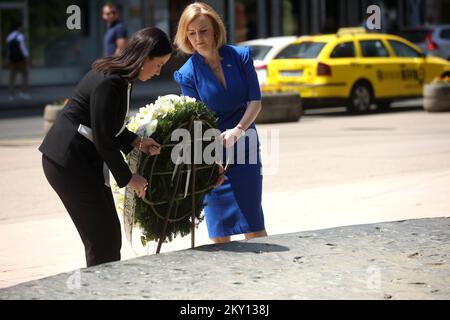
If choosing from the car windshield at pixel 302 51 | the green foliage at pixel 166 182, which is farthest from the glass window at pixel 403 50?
the green foliage at pixel 166 182

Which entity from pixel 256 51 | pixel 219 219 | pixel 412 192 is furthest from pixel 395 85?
pixel 219 219

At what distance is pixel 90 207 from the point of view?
571 centimetres

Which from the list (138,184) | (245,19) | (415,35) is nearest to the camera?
(138,184)

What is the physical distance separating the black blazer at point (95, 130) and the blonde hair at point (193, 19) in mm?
847

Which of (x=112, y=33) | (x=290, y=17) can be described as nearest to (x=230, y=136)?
(x=112, y=33)

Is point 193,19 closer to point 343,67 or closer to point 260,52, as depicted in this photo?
point 343,67

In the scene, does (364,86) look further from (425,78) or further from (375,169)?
(375,169)

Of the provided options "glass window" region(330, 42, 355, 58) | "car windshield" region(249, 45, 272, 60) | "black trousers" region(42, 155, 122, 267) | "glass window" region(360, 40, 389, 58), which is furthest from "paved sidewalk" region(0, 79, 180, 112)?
"black trousers" region(42, 155, 122, 267)

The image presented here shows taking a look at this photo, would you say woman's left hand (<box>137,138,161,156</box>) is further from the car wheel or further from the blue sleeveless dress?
the car wheel

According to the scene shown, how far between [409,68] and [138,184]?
1790cm

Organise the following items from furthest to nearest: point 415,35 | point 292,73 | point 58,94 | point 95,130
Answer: point 415,35 < point 58,94 < point 292,73 < point 95,130

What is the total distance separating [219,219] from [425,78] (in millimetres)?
17291

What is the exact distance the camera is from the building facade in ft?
107

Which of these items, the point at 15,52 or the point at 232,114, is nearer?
the point at 232,114
